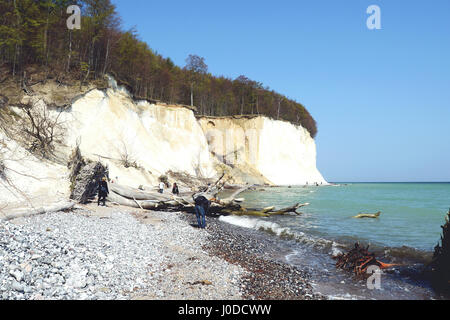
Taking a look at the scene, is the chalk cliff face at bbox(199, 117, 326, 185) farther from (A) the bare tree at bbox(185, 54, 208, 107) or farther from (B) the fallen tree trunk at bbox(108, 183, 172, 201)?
(B) the fallen tree trunk at bbox(108, 183, 172, 201)

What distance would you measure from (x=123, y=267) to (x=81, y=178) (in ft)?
27.1

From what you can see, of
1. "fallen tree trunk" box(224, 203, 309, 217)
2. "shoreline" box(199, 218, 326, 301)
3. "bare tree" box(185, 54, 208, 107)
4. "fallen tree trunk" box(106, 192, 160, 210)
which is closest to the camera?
"shoreline" box(199, 218, 326, 301)

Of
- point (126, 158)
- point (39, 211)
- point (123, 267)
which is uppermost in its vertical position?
point (126, 158)

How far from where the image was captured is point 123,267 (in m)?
5.41

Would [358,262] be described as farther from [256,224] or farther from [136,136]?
[136,136]

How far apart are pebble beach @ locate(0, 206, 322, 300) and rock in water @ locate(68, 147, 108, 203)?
131 inches

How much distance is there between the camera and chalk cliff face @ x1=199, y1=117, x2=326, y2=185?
5406cm

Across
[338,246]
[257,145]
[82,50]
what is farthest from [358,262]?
[257,145]

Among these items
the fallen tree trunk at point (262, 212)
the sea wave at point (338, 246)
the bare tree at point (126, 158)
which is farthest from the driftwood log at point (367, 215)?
the bare tree at point (126, 158)

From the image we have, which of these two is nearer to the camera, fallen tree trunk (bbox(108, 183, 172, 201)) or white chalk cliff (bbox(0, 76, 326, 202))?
fallen tree trunk (bbox(108, 183, 172, 201))

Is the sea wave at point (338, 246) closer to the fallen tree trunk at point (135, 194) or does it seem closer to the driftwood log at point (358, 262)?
the driftwood log at point (358, 262)

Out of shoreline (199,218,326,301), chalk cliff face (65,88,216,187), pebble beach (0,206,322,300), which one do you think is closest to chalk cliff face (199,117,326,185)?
chalk cliff face (65,88,216,187)

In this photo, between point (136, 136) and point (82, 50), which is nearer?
point (82, 50)
